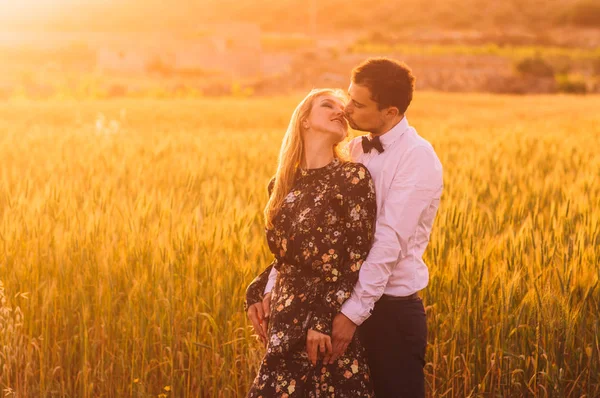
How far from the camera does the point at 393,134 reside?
8.23 feet

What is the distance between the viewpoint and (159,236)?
354 cm

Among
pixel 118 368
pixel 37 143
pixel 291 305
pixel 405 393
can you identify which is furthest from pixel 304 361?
pixel 37 143

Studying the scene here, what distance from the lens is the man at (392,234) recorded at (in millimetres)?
2393

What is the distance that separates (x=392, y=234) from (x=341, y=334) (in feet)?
1.18

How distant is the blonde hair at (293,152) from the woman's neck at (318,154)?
0.12 feet

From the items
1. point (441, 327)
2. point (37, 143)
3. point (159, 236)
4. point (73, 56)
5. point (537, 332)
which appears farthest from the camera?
point (73, 56)

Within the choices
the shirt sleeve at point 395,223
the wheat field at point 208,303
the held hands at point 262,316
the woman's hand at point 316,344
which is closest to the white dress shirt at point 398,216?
the shirt sleeve at point 395,223

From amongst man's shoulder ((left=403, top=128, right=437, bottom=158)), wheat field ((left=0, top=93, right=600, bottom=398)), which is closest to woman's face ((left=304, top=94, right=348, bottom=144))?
man's shoulder ((left=403, top=128, right=437, bottom=158))

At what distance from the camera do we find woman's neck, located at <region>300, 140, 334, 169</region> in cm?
253

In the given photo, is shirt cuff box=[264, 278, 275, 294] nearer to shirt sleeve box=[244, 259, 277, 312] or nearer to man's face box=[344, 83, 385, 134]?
shirt sleeve box=[244, 259, 277, 312]

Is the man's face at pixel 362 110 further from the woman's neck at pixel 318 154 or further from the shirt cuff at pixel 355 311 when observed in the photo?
the shirt cuff at pixel 355 311

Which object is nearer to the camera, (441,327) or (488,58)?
(441,327)

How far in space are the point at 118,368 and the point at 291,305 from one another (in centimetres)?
119

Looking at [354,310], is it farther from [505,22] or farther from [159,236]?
[505,22]
